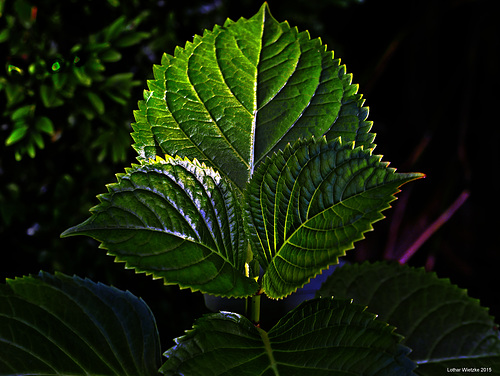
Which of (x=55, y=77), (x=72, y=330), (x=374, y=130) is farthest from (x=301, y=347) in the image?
(x=374, y=130)

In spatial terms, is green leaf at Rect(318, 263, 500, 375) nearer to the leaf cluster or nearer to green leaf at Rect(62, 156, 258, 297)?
green leaf at Rect(62, 156, 258, 297)

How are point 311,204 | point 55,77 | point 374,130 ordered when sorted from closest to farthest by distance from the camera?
point 311,204 → point 55,77 → point 374,130

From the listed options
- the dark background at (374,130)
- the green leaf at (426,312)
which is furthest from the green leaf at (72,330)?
the dark background at (374,130)

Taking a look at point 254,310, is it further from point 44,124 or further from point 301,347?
point 44,124

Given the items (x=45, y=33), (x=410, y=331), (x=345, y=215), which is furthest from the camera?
(x=45, y=33)

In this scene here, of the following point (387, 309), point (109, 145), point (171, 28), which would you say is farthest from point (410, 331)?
point (171, 28)

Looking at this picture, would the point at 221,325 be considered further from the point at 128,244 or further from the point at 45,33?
the point at 45,33

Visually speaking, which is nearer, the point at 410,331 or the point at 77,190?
the point at 410,331
